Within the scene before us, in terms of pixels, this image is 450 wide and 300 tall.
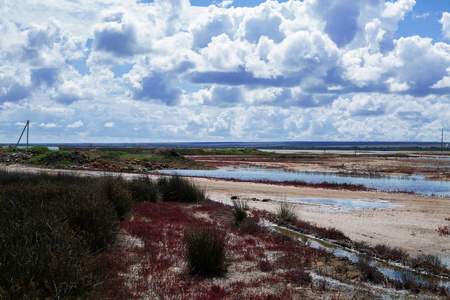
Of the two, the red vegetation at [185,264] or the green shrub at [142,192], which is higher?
the green shrub at [142,192]

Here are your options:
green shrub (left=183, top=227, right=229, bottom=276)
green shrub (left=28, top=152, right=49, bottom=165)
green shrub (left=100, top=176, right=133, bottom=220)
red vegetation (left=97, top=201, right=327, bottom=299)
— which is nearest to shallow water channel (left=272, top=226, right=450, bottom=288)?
red vegetation (left=97, top=201, right=327, bottom=299)

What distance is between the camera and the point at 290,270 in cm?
966

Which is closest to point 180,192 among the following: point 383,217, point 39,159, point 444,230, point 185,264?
point 383,217

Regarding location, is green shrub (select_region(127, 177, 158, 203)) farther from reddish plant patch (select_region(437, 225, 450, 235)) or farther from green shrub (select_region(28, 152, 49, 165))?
green shrub (select_region(28, 152, 49, 165))

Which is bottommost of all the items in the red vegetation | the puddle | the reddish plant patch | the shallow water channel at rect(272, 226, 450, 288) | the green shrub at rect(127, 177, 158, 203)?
the puddle

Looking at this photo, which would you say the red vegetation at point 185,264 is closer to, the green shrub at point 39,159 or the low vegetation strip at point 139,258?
the low vegetation strip at point 139,258

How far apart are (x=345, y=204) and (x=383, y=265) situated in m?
12.1

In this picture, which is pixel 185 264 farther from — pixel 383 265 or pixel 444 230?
pixel 444 230

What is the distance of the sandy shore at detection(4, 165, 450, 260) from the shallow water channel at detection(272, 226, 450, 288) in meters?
1.37

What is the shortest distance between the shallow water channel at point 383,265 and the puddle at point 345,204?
694 cm

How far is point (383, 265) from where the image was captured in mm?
10922

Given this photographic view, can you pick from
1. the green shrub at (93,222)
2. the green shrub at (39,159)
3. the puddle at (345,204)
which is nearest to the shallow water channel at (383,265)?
the green shrub at (93,222)

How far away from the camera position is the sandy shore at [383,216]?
13.4m

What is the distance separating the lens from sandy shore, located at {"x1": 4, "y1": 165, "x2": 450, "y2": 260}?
1339 cm
